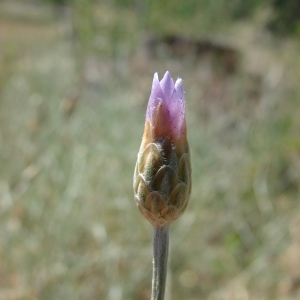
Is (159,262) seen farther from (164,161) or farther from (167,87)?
(167,87)

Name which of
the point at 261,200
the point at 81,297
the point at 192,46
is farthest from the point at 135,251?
the point at 192,46

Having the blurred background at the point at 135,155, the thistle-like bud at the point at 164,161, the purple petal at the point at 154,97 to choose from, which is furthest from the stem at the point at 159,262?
the blurred background at the point at 135,155

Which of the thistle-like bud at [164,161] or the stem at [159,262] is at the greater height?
the thistle-like bud at [164,161]

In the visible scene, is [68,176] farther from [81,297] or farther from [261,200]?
[261,200]

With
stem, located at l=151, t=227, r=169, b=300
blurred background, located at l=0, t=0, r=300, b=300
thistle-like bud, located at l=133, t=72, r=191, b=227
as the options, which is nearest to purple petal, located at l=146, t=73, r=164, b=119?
thistle-like bud, located at l=133, t=72, r=191, b=227

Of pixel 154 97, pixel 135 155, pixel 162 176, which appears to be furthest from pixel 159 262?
pixel 135 155

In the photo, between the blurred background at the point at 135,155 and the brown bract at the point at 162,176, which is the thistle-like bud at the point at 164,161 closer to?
the brown bract at the point at 162,176
